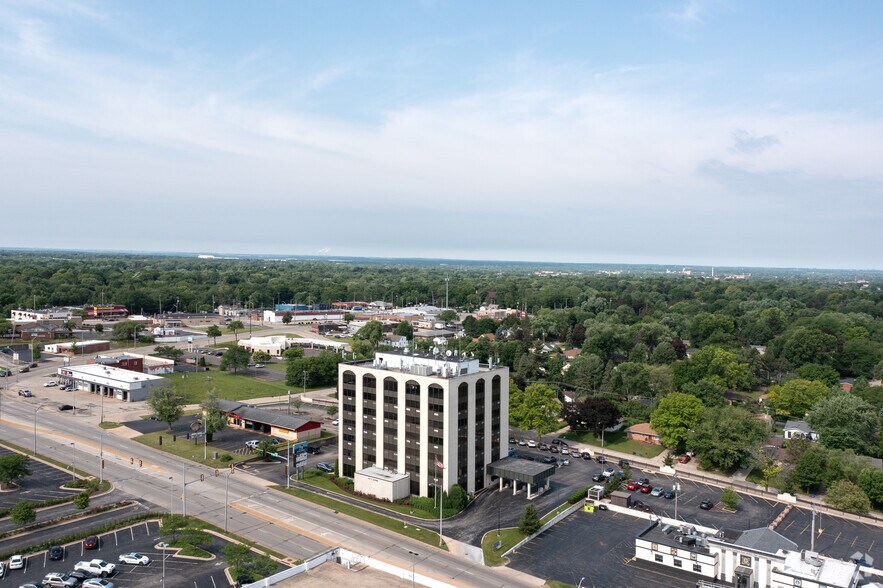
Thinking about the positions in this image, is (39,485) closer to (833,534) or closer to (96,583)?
(96,583)

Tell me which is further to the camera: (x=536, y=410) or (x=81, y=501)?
(x=536, y=410)

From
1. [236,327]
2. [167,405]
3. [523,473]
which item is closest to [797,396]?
[523,473]

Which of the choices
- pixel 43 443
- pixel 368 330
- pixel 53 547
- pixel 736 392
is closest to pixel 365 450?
pixel 53 547

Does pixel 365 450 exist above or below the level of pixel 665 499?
above

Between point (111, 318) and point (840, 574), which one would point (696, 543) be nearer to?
point (840, 574)

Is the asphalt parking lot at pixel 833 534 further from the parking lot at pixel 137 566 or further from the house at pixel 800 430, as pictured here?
the parking lot at pixel 137 566

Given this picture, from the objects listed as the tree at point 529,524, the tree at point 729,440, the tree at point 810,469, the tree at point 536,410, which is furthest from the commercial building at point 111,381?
the tree at point 810,469
